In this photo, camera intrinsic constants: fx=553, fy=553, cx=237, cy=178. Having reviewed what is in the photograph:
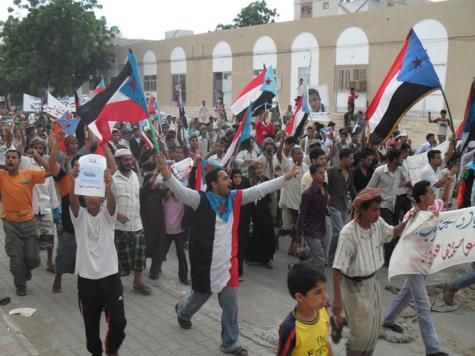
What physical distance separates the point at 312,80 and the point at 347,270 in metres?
22.0

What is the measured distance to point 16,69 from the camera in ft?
119

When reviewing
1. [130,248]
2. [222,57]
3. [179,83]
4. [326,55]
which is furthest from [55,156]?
[179,83]

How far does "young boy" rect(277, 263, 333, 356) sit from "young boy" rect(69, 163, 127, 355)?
170 centimetres

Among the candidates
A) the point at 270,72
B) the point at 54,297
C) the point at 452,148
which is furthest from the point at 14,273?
the point at 270,72

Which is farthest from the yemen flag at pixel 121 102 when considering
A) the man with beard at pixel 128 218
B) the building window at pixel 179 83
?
the building window at pixel 179 83

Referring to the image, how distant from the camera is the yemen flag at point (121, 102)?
5.30 metres

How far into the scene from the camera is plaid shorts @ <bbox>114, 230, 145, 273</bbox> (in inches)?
242

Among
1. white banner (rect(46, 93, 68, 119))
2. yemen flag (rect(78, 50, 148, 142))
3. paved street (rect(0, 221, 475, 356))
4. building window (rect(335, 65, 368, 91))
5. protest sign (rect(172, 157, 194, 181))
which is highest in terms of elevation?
building window (rect(335, 65, 368, 91))

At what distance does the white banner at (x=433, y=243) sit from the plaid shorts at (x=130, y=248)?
2808mm

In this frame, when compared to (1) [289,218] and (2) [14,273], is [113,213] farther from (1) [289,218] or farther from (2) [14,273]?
(1) [289,218]

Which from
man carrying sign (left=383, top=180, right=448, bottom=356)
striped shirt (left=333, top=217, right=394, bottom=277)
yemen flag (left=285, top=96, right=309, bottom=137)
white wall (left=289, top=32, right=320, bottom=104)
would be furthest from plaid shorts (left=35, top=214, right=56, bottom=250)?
white wall (left=289, top=32, right=320, bottom=104)

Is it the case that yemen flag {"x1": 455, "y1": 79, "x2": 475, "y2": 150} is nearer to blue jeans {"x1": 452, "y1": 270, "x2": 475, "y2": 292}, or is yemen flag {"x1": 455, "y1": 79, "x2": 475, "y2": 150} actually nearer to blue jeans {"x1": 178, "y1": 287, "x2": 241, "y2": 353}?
blue jeans {"x1": 452, "y1": 270, "x2": 475, "y2": 292}

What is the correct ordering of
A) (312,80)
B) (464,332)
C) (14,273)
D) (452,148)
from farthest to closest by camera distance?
(312,80)
(452,148)
(14,273)
(464,332)

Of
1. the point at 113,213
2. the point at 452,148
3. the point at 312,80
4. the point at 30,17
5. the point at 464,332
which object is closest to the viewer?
the point at 113,213
